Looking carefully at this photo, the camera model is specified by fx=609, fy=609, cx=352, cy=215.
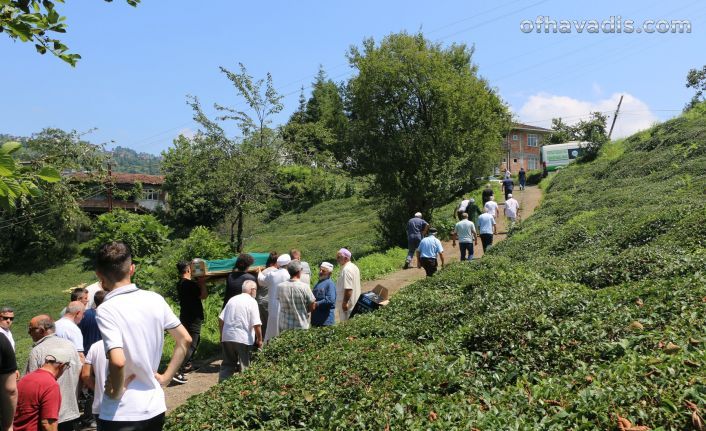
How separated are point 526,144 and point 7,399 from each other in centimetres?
7281

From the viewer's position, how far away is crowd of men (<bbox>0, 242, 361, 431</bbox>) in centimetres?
370

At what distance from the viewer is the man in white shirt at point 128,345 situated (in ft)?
11.9

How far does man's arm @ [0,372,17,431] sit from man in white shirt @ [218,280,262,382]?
3.50 m

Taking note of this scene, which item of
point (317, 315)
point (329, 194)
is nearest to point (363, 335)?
point (317, 315)

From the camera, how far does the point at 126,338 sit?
371cm

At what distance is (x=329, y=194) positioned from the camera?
167 feet

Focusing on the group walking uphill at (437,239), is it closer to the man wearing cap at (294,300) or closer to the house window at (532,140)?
the man wearing cap at (294,300)

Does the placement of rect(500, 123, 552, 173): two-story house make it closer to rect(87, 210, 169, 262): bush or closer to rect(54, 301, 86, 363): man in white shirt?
rect(87, 210, 169, 262): bush

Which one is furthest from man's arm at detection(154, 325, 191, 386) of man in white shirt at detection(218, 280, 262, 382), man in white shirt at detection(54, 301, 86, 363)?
man in white shirt at detection(218, 280, 262, 382)

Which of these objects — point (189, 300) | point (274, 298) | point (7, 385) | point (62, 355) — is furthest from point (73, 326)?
point (274, 298)

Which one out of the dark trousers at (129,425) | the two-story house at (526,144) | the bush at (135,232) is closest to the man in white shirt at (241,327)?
the dark trousers at (129,425)

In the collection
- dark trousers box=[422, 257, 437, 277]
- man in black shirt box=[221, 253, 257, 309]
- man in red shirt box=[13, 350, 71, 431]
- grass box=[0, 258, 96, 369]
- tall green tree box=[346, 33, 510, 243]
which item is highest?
tall green tree box=[346, 33, 510, 243]

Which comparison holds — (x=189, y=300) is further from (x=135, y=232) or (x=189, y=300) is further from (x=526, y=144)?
(x=526, y=144)

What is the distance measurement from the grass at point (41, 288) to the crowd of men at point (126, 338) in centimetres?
2908
